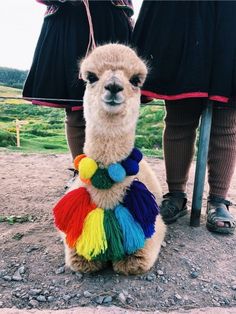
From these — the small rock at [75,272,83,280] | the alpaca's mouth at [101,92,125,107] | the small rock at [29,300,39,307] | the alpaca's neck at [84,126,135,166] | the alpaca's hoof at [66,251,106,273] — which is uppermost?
the alpaca's mouth at [101,92,125,107]

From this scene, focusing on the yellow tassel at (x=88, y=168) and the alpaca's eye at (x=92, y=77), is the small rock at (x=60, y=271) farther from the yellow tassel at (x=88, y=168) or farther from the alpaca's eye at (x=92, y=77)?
the alpaca's eye at (x=92, y=77)

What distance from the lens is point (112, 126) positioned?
1431 mm

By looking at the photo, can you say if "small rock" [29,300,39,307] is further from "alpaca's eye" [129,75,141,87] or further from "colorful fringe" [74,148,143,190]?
"alpaca's eye" [129,75,141,87]

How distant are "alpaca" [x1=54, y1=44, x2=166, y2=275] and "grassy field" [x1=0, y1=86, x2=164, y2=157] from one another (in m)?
2.79

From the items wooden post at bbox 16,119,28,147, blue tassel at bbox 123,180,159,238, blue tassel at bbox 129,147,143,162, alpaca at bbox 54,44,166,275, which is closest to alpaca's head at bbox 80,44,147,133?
alpaca at bbox 54,44,166,275

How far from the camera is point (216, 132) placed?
6.39 feet

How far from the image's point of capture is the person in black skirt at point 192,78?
5.71ft

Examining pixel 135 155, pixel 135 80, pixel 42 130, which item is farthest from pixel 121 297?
pixel 42 130

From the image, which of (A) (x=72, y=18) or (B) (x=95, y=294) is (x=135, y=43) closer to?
(A) (x=72, y=18)

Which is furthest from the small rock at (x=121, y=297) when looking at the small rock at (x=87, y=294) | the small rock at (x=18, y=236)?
the small rock at (x=18, y=236)

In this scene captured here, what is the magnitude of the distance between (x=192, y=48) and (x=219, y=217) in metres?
0.83

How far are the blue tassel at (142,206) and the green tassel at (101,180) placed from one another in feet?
0.33

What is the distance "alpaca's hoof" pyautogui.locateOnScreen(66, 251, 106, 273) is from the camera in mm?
1467

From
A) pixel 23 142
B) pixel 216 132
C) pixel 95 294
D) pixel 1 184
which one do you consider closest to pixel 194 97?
pixel 216 132
